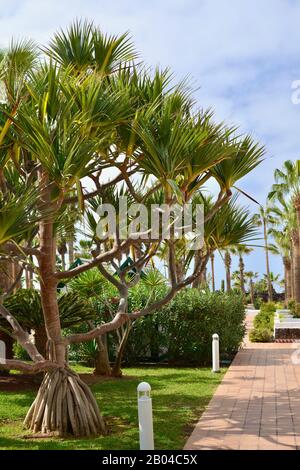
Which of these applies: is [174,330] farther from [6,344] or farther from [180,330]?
[6,344]

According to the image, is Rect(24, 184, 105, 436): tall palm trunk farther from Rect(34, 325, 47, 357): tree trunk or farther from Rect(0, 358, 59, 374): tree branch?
Rect(34, 325, 47, 357): tree trunk

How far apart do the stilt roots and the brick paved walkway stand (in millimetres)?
1271

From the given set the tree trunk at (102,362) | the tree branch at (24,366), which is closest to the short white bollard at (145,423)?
the tree branch at (24,366)

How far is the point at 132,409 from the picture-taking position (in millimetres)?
8969

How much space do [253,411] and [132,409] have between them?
1789 mm

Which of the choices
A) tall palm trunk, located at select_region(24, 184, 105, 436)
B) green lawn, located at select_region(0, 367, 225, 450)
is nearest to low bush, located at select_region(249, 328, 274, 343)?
green lawn, located at select_region(0, 367, 225, 450)

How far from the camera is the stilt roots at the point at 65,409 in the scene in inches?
287

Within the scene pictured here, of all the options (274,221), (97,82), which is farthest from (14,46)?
(274,221)

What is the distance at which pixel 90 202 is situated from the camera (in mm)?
9914

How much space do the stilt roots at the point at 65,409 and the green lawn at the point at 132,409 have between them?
8.3 inches

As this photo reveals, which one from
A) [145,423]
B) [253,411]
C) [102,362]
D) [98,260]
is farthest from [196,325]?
[145,423]

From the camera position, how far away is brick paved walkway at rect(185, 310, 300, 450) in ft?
22.5

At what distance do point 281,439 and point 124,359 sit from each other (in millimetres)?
8824
